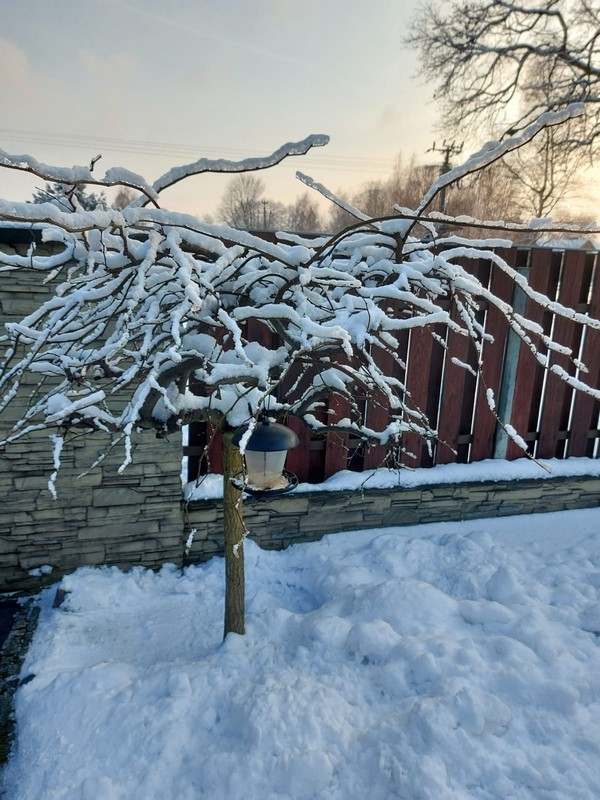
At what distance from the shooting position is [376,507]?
157 inches

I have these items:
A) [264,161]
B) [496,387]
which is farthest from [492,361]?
[264,161]

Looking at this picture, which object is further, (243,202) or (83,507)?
(243,202)

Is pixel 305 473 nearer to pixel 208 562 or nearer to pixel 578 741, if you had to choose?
pixel 208 562

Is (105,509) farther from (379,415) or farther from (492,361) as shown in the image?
(492,361)

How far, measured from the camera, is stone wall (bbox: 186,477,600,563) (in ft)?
12.0

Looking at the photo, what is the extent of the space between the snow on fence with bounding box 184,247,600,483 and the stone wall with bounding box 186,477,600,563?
0.29 m

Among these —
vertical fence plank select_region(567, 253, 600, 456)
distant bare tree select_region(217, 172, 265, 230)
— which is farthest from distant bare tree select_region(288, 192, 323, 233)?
vertical fence plank select_region(567, 253, 600, 456)

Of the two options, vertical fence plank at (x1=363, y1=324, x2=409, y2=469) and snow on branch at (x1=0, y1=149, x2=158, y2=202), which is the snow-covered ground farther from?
snow on branch at (x1=0, y1=149, x2=158, y2=202)

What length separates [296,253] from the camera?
1.72 meters

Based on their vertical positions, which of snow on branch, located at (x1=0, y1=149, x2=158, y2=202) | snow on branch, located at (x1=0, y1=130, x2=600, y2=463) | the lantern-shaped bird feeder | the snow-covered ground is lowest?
the snow-covered ground

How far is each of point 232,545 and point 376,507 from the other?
177 centimetres

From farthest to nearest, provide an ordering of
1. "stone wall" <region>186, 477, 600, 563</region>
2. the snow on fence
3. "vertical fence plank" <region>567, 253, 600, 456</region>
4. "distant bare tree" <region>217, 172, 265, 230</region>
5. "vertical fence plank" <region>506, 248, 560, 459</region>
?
"distant bare tree" <region>217, 172, 265, 230</region>
"vertical fence plank" <region>567, 253, 600, 456</region>
"vertical fence plank" <region>506, 248, 560, 459</region>
the snow on fence
"stone wall" <region>186, 477, 600, 563</region>

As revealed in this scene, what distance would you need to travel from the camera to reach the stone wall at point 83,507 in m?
3.26

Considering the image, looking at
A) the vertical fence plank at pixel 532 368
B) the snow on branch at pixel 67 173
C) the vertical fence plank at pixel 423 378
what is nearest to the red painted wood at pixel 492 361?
the vertical fence plank at pixel 532 368
